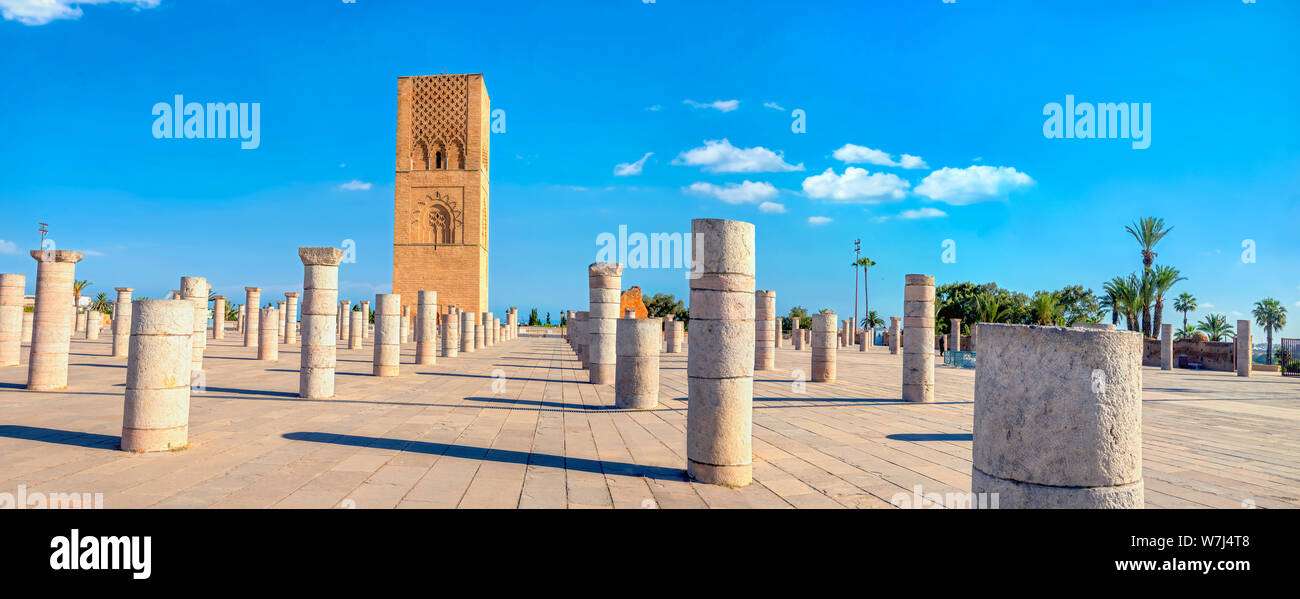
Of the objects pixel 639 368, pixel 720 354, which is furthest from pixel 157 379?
pixel 639 368

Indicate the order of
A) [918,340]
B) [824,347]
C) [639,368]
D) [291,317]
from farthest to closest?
[291,317] < [824,347] < [918,340] < [639,368]

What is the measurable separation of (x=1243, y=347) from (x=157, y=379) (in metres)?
30.2

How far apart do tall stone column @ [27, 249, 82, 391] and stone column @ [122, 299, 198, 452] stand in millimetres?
5936

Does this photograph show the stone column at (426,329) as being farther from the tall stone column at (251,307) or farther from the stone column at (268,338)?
the tall stone column at (251,307)

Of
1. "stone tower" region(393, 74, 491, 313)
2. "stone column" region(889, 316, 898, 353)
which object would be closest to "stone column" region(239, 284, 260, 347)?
"stone tower" region(393, 74, 491, 313)

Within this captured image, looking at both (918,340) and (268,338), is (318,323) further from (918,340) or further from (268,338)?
(918,340)

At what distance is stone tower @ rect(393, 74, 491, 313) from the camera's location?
5019cm

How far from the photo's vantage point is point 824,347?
15812 millimetres
